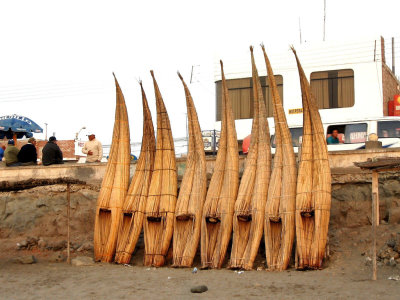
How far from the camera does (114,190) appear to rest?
12641mm

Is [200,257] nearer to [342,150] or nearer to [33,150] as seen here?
[342,150]

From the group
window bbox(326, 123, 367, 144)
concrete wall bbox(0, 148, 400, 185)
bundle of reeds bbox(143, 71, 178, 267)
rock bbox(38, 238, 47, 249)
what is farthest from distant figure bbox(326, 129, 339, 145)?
rock bbox(38, 238, 47, 249)

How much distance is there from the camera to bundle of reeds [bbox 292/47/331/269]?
10539mm

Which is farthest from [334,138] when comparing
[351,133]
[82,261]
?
[82,261]

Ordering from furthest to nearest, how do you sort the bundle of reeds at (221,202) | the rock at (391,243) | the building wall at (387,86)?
the building wall at (387,86), the bundle of reeds at (221,202), the rock at (391,243)

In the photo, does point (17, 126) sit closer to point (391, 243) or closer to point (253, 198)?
point (253, 198)

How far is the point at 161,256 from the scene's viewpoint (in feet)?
38.8

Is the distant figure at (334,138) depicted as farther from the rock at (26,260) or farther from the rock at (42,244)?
the rock at (26,260)

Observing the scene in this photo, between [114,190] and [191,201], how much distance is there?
164 centimetres

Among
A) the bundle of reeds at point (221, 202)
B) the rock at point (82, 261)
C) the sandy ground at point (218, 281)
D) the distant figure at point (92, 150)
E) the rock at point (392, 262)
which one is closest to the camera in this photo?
the sandy ground at point (218, 281)

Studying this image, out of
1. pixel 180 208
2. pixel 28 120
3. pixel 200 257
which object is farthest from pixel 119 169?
pixel 28 120

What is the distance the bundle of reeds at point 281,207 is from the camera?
1085cm

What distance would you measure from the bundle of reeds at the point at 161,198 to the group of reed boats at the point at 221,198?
0.06ft

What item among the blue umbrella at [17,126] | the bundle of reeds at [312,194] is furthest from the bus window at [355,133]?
the blue umbrella at [17,126]
